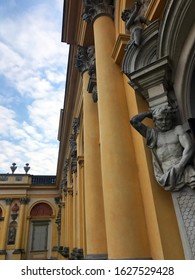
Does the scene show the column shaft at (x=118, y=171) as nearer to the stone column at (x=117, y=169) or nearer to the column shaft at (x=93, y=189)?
the stone column at (x=117, y=169)

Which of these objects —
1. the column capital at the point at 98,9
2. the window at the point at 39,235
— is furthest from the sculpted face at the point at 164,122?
the window at the point at 39,235

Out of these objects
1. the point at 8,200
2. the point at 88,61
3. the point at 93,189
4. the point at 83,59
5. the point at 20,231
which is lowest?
the point at 93,189

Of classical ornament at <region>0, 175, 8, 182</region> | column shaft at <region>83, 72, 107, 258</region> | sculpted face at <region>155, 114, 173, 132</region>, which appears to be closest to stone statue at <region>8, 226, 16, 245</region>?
classical ornament at <region>0, 175, 8, 182</region>

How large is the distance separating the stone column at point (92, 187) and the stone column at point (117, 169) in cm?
146

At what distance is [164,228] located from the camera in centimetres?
197

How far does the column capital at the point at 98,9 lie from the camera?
160 inches

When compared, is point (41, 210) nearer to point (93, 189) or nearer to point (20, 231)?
point (20, 231)

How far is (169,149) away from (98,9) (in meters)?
3.32

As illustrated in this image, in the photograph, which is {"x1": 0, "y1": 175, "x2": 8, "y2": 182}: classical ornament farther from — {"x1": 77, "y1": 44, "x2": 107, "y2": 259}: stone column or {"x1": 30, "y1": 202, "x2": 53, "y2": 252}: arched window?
{"x1": 77, "y1": 44, "x2": 107, "y2": 259}: stone column

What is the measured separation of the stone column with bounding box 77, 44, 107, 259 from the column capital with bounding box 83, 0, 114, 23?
107cm

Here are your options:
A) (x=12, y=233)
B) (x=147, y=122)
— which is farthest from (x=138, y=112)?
(x=12, y=233)

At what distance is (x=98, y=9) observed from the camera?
13.4 ft
